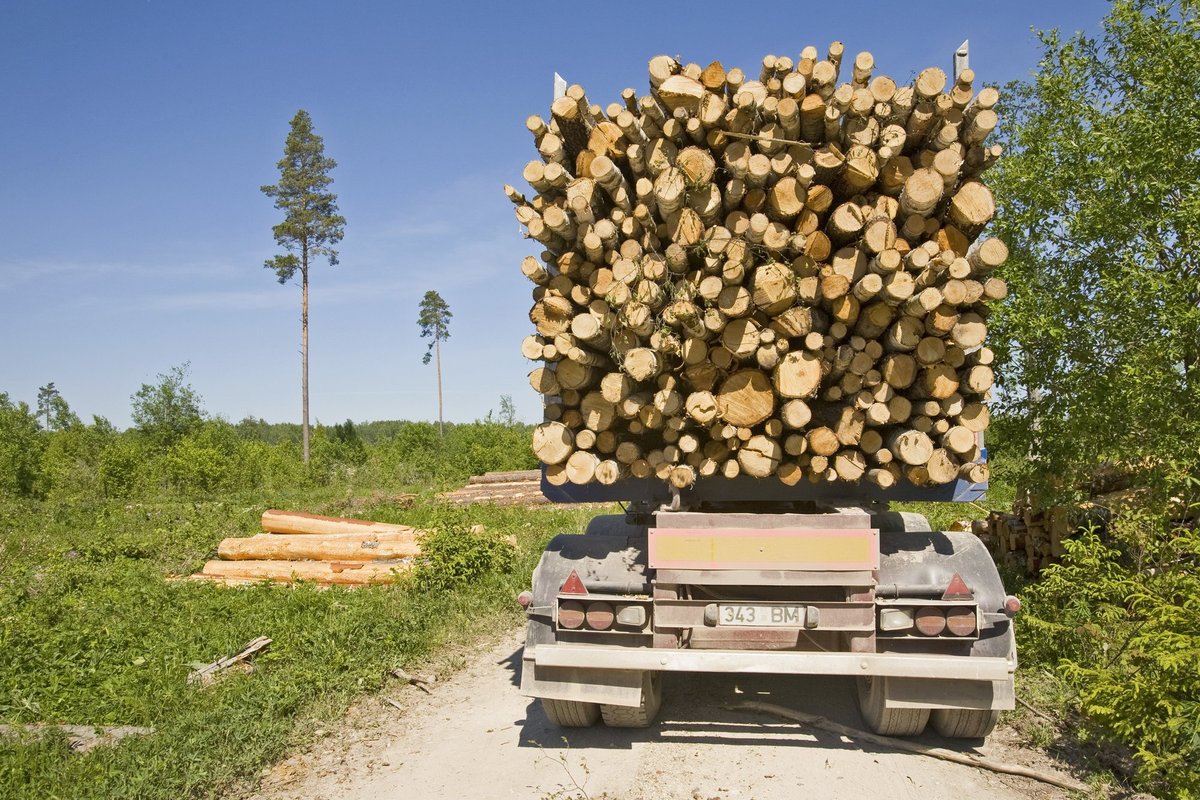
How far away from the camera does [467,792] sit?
441cm

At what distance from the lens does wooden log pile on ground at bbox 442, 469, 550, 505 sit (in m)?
19.5

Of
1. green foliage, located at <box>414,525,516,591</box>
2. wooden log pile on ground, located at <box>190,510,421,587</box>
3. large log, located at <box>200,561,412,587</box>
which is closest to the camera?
green foliage, located at <box>414,525,516,591</box>

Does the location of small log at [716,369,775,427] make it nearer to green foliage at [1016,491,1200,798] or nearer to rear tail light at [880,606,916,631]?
rear tail light at [880,606,916,631]

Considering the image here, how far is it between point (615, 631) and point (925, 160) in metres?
3.28

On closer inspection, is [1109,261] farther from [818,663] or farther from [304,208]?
[304,208]

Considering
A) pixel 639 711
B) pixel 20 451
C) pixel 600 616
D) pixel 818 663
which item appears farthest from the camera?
pixel 20 451

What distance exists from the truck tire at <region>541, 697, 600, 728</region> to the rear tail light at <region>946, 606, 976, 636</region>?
2.22m

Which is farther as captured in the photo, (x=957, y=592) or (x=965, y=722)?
(x=965, y=722)

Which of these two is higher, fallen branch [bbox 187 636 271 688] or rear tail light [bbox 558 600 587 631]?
rear tail light [bbox 558 600 587 631]

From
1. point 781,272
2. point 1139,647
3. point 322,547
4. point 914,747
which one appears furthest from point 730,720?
point 322,547

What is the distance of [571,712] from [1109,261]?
5.69 metres

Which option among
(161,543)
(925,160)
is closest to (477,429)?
(161,543)

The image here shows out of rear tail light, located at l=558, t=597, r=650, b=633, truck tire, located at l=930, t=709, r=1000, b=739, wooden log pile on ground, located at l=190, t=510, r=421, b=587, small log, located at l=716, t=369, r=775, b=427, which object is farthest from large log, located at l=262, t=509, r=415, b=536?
truck tire, located at l=930, t=709, r=1000, b=739

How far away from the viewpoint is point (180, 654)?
6695 mm
